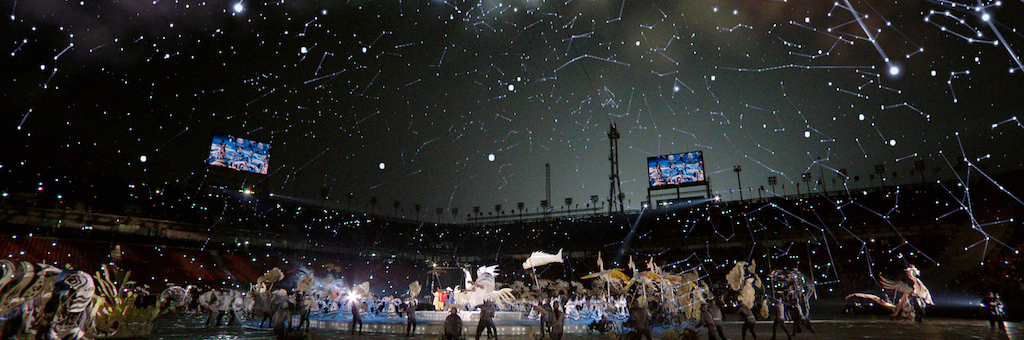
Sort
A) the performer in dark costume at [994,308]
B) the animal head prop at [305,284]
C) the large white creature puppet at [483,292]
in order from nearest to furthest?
the performer in dark costume at [994,308]
the animal head prop at [305,284]
the large white creature puppet at [483,292]

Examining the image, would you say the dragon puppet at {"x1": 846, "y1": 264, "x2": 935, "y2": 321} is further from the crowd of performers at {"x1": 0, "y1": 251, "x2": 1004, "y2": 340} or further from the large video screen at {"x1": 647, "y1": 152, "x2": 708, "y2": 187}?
the large video screen at {"x1": 647, "y1": 152, "x2": 708, "y2": 187}

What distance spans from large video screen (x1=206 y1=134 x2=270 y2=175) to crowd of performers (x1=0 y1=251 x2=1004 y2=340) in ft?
31.9

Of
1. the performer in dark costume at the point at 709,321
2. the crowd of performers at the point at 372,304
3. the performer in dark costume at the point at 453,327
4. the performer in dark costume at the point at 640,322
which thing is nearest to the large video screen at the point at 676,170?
the crowd of performers at the point at 372,304

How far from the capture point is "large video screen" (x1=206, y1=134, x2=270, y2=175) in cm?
3128

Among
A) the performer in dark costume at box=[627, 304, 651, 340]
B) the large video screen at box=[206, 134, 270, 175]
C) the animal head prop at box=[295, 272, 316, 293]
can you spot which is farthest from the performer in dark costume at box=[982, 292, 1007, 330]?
the large video screen at box=[206, 134, 270, 175]

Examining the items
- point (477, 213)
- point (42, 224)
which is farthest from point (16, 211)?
point (477, 213)

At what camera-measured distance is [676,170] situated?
3494cm

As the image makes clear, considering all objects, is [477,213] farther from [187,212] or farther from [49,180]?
[49,180]

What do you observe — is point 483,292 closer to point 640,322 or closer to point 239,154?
point 640,322

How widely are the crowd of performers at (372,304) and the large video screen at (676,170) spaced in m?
10.1

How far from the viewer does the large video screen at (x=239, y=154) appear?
103 feet

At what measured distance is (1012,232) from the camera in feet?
66.5

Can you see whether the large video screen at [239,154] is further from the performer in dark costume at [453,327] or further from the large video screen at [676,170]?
the performer in dark costume at [453,327]

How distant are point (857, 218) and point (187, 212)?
54.4 m
